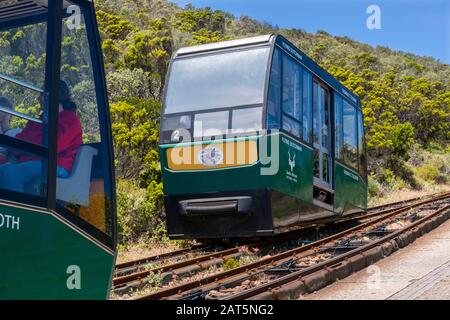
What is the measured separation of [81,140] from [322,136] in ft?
28.2

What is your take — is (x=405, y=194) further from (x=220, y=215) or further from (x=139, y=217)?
(x=220, y=215)

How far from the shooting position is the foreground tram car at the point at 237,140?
9945 mm

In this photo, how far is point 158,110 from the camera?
57.9 ft

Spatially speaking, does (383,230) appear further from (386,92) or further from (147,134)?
(386,92)

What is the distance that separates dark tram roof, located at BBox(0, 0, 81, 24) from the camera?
448 centimetres

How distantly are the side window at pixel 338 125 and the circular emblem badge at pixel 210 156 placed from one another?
13.3 ft

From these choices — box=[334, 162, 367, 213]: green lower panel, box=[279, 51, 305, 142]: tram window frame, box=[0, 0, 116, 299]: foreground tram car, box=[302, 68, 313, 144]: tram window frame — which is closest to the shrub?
box=[334, 162, 367, 213]: green lower panel

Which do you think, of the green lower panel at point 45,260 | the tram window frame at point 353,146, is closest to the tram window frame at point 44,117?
the green lower panel at point 45,260

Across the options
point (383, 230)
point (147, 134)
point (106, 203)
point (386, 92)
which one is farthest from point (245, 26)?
point (106, 203)

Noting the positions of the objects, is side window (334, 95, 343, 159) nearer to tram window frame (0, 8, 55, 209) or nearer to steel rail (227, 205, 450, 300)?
steel rail (227, 205, 450, 300)

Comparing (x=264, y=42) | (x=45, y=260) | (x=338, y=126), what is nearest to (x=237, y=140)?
Answer: (x=264, y=42)

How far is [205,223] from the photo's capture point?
10.4m

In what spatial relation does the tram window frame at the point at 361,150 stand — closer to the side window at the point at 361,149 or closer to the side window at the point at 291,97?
the side window at the point at 361,149
